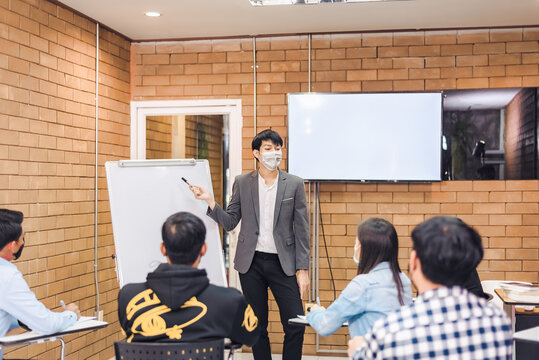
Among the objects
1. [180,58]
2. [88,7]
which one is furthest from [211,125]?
[88,7]

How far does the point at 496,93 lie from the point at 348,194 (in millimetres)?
1432

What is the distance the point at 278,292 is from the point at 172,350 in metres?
1.80

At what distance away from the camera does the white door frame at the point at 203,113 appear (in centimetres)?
500

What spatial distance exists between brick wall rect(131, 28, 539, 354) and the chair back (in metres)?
2.95

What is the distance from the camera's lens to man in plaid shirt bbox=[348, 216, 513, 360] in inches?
63.2

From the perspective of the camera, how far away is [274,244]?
3.67 m

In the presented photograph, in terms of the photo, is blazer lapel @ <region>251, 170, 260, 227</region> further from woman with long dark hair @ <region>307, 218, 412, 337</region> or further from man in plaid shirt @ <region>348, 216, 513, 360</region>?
man in plaid shirt @ <region>348, 216, 513, 360</region>

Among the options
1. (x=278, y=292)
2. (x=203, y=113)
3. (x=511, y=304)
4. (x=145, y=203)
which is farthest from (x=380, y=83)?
(x=145, y=203)

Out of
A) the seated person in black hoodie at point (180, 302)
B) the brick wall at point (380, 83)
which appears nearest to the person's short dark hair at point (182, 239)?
the seated person in black hoodie at point (180, 302)

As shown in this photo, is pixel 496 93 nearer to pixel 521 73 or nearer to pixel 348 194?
pixel 521 73

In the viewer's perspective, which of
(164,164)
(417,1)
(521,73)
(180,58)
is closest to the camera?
(164,164)

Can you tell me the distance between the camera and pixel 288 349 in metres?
3.68

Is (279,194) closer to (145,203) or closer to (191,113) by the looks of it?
(145,203)

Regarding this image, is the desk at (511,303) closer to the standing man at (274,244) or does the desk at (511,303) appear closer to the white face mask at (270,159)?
the standing man at (274,244)
